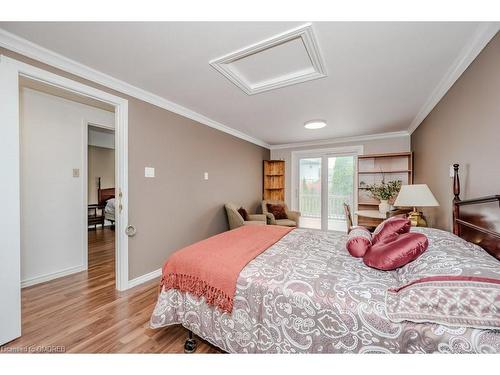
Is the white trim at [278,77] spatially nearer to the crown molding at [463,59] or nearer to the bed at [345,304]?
the crown molding at [463,59]

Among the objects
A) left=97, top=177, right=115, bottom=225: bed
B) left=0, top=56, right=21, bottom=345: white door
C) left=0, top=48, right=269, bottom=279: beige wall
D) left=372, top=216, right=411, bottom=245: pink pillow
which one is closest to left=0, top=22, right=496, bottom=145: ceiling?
left=0, top=48, right=269, bottom=279: beige wall

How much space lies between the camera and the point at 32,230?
8.15 ft

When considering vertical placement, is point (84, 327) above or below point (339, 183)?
below

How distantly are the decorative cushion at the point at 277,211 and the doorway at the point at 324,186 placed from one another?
816 mm

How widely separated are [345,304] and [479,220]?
4.31ft

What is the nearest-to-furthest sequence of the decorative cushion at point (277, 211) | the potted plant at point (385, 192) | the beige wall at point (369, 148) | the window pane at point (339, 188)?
the potted plant at point (385, 192)
the beige wall at point (369, 148)
the decorative cushion at point (277, 211)
the window pane at point (339, 188)

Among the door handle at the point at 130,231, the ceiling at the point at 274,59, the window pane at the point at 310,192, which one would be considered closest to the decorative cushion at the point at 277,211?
the window pane at the point at 310,192

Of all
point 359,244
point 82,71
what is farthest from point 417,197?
point 82,71

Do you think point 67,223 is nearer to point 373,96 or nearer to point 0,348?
point 0,348

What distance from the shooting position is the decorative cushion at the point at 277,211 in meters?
4.49

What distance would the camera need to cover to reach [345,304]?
1031 millimetres
